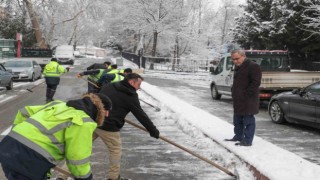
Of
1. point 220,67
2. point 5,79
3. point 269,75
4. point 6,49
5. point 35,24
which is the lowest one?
point 5,79

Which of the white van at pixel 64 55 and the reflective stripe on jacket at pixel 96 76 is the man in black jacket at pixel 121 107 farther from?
the white van at pixel 64 55

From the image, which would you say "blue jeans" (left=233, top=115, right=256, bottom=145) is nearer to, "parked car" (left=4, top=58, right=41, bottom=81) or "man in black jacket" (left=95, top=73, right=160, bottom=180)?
"man in black jacket" (left=95, top=73, right=160, bottom=180)

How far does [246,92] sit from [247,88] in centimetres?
7

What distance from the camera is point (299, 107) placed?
1029 cm

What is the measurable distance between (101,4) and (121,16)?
8644 millimetres

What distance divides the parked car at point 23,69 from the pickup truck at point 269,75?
481 inches

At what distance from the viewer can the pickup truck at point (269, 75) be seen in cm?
1431

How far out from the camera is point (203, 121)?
1073 centimetres

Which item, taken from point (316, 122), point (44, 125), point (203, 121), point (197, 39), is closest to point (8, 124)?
point (203, 121)

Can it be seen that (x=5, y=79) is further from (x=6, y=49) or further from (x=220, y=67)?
(x=6, y=49)

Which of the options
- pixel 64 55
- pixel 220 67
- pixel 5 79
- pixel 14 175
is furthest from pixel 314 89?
pixel 64 55

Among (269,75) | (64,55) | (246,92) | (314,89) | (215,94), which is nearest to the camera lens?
(246,92)

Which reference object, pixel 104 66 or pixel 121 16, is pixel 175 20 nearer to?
pixel 121 16

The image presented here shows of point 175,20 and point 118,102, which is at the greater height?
point 175,20
